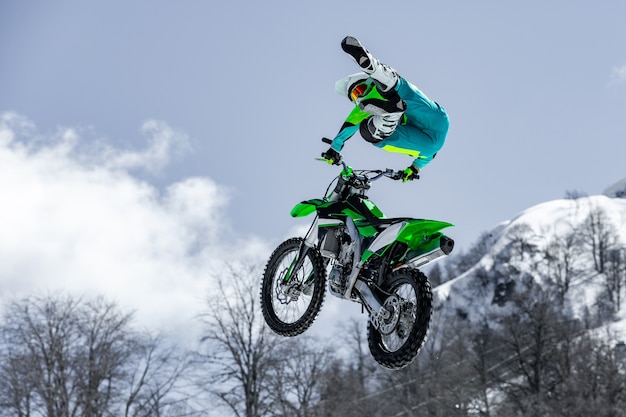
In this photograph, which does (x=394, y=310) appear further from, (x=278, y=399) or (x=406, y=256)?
(x=278, y=399)

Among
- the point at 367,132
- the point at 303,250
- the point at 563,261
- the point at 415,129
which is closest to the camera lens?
the point at 367,132

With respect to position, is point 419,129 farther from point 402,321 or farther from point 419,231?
point 402,321

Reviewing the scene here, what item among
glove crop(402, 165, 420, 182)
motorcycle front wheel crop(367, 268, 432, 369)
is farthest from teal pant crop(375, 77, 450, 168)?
motorcycle front wheel crop(367, 268, 432, 369)

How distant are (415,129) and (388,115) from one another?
Answer: 77 centimetres

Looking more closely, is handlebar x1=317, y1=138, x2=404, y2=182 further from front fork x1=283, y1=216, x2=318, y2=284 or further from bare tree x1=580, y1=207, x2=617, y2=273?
bare tree x1=580, y1=207, x2=617, y2=273

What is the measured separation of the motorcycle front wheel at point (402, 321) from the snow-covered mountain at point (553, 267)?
11501 centimetres

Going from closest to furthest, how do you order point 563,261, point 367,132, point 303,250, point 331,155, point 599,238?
point 367,132
point 331,155
point 303,250
point 599,238
point 563,261

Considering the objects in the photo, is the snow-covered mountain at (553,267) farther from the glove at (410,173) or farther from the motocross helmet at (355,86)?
the motocross helmet at (355,86)

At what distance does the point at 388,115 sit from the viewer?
27.5 feet

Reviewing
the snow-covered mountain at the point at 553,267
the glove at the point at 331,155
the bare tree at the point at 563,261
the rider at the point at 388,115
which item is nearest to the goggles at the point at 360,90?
the rider at the point at 388,115

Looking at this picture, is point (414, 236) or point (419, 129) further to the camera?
point (419, 129)

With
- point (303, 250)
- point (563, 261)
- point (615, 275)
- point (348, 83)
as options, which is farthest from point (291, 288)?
point (563, 261)

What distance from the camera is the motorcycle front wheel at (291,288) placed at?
953cm

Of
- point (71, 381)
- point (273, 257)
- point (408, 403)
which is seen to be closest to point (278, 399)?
point (71, 381)
